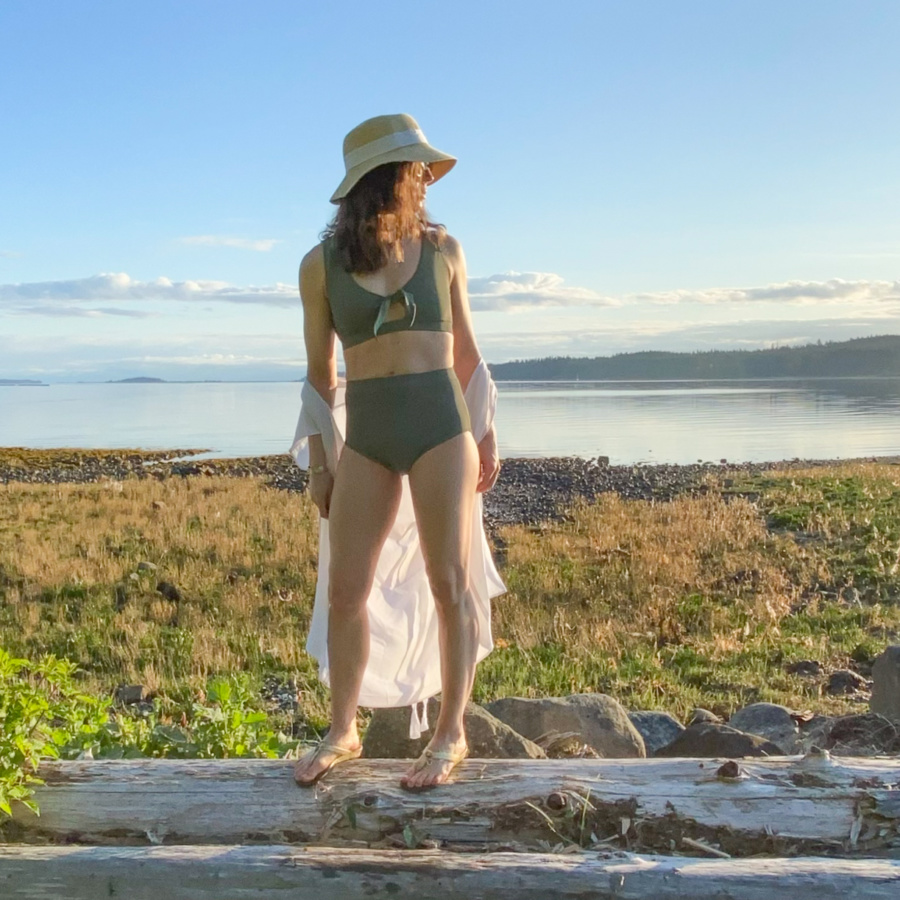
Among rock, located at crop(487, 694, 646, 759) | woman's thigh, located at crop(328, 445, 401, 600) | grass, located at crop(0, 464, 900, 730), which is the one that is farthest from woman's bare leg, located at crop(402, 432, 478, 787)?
grass, located at crop(0, 464, 900, 730)

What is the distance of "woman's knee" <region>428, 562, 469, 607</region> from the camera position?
12.1 ft

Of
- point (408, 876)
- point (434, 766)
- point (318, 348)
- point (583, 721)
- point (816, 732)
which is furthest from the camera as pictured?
point (816, 732)

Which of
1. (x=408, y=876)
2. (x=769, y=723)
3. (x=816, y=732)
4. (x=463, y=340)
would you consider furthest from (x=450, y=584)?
(x=769, y=723)

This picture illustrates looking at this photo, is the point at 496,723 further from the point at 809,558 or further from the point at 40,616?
the point at 809,558

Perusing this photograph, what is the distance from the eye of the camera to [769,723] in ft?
18.8

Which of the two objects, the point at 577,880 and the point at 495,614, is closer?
the point at 577,880

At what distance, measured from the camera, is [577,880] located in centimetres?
285

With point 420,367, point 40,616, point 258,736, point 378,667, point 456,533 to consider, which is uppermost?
point 420,367

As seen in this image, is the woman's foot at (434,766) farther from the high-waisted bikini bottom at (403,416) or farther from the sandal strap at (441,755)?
the high-waisted bikini bottom at (403,416)

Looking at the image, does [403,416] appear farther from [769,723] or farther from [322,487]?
[769,723]

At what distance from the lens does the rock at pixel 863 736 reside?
4.75 metres

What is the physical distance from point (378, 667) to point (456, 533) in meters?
0.91

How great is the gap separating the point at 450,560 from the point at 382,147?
1.56 m

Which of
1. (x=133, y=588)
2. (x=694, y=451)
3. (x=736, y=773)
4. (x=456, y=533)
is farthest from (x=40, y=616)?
(x=694, y=451)
